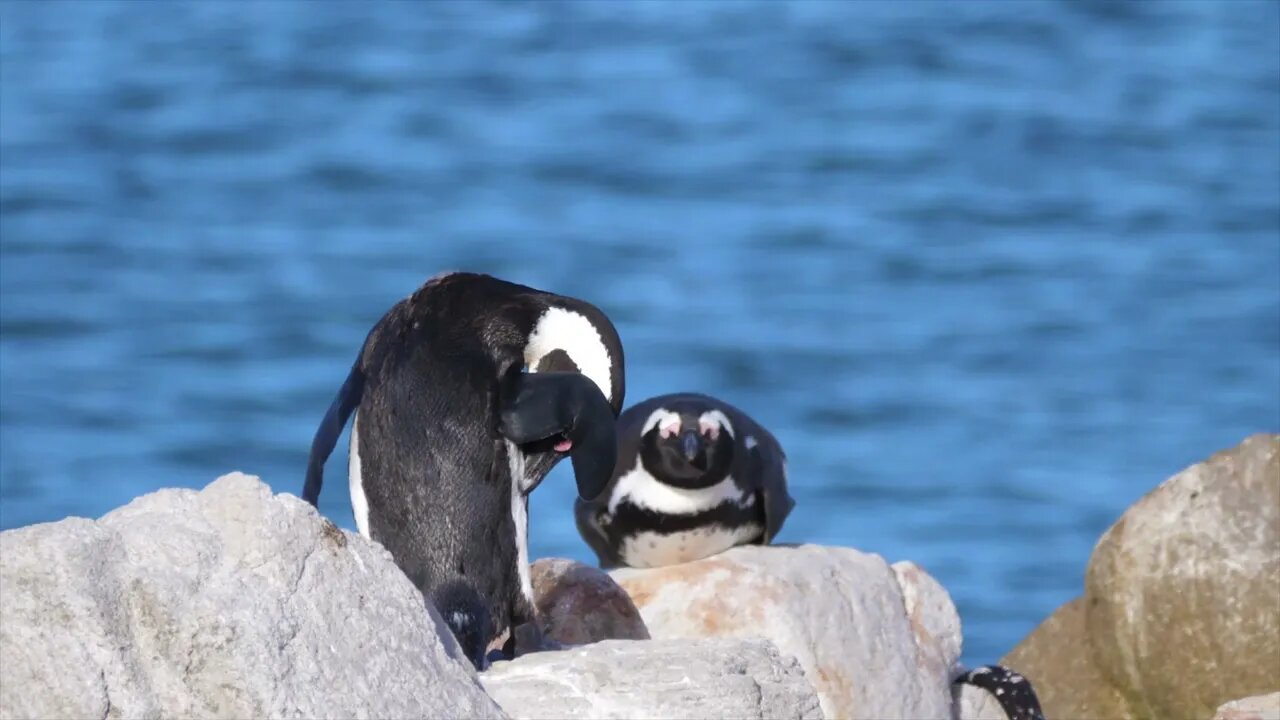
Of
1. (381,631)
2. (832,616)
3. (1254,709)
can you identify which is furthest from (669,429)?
(381,631)

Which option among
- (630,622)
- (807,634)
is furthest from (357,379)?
(807,634)

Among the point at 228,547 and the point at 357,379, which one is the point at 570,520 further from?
the point at 228,547

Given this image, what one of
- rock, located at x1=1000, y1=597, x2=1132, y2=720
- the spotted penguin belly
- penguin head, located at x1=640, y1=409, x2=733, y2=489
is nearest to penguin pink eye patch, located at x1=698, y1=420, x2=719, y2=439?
penguin head, located at x1=640, y1=409, x2=733, y2=489

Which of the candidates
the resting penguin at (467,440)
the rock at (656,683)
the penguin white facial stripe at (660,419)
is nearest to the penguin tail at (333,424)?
the resting penguin at (467,440)

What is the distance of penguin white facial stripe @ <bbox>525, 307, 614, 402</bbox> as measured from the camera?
179 inches

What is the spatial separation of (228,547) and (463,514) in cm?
128

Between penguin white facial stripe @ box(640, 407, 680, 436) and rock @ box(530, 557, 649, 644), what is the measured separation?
945 mm

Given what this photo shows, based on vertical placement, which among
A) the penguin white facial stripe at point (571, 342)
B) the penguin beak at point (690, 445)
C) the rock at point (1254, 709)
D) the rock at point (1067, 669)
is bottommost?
the rock at point (1067, 669)

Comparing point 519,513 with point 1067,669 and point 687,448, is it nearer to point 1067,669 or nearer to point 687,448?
point 687,448

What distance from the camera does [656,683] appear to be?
11.4ft

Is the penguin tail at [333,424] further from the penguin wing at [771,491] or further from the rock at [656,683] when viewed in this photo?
the penguin wing at [771,491]

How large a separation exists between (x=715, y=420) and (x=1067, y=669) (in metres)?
1.10

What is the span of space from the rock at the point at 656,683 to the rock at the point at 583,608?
3.45 feet

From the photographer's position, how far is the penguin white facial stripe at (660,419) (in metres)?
5.79
